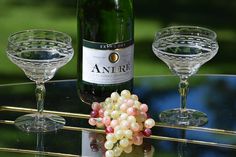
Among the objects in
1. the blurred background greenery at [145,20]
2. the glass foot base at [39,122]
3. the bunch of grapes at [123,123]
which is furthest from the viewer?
the blurred background greenery at [145,20]

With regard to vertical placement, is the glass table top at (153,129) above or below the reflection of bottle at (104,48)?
below

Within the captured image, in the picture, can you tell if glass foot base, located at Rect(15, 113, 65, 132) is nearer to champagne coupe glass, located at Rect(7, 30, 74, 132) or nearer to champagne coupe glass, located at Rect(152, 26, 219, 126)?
champagne coupe glass, located at Rect(7, 30, 74, 132)

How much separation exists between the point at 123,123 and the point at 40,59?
255 millimetres

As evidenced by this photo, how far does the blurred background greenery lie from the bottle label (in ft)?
3.02

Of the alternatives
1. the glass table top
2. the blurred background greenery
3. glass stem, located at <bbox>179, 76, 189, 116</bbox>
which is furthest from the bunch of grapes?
the blurred background greenery

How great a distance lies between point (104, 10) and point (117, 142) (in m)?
0.34

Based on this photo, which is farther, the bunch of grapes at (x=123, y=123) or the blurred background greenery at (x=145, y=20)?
the blurred background greenery at (x=145, y=20)

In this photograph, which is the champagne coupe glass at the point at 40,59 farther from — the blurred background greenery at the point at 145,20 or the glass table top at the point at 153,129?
the blurred background greenery at the point at 145,20

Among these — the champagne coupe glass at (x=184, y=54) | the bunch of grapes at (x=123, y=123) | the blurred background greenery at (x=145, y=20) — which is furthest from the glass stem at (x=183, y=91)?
the blurred background greenery at (x=145, y=20)

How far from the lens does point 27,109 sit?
1.29 m

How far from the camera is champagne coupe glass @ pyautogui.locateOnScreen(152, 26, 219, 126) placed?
123 cm

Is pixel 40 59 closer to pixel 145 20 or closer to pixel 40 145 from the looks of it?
pixel 40 145

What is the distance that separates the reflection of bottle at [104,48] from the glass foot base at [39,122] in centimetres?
10

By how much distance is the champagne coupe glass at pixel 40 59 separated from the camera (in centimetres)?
119
